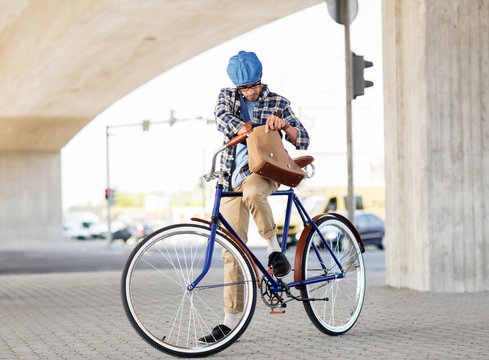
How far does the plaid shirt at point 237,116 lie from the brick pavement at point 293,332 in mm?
1121

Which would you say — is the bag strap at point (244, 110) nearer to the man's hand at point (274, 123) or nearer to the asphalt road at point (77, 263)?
the man's hand at point (274, 123)

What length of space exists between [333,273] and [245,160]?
1.02m

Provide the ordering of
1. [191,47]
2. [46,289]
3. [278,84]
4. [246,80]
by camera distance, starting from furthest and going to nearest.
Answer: [278,84]
[191,47]
[46,289]
[246,80]

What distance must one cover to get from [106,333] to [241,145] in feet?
5.73

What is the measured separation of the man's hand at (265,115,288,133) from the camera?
5.00 metres

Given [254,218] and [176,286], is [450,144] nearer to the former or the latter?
[254,218]

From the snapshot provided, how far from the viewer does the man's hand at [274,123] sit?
500 cm

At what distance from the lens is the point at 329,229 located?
5703 millimetres

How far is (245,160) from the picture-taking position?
17.2 ft

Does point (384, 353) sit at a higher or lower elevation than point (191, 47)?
lower

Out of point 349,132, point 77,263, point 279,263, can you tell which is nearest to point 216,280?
point 279,263

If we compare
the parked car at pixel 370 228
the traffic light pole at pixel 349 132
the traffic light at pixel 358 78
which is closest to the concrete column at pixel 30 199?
the parked car at pixel 370 228

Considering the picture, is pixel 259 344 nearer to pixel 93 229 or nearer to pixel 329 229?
pixel 329 229

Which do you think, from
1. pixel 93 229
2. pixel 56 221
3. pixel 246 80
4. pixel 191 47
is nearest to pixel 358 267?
pixel 246 80
